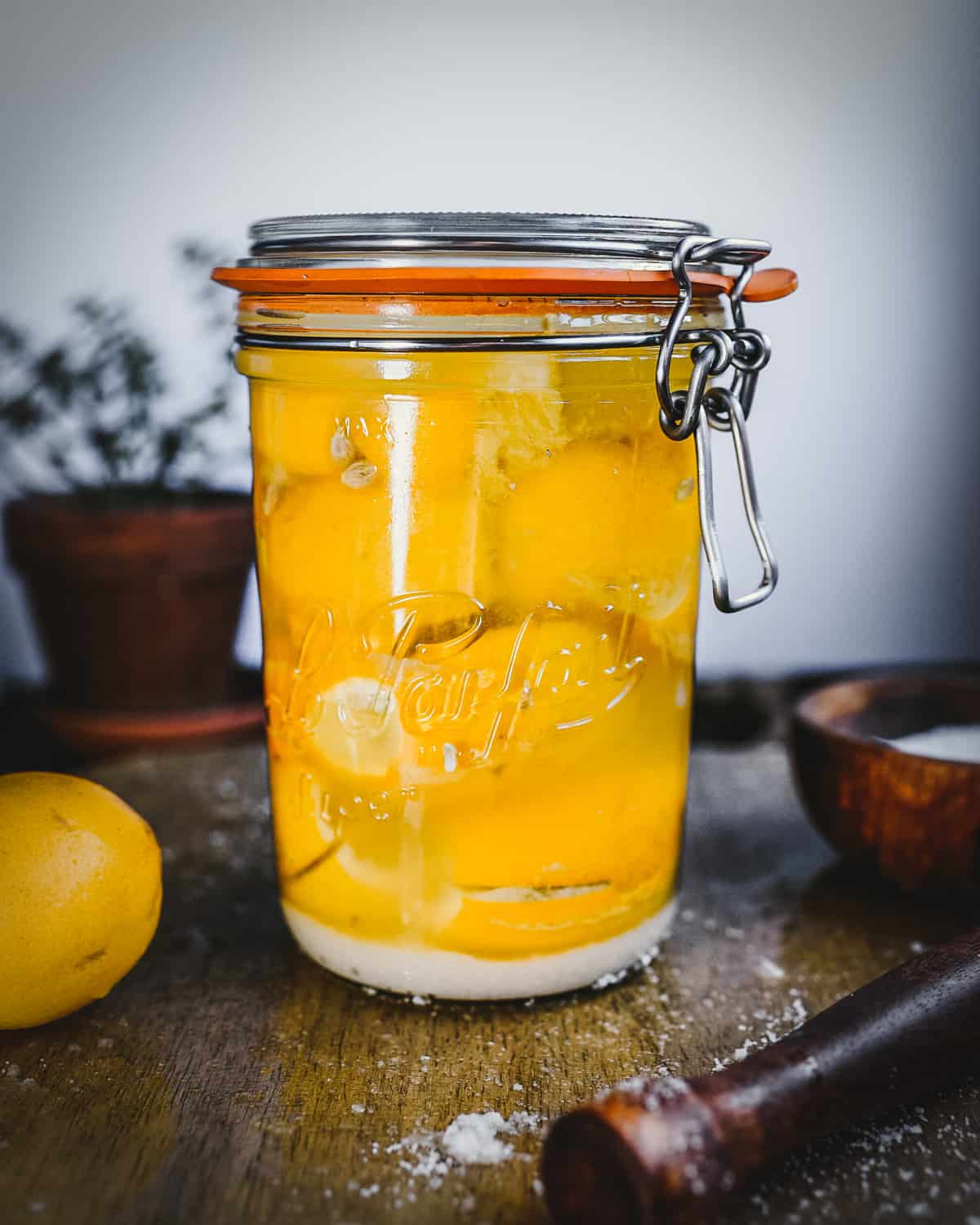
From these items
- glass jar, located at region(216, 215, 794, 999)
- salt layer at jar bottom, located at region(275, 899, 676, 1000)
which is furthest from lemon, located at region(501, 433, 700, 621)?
salt layer at jar bottom, located at region(275, 899, 676, 1000)

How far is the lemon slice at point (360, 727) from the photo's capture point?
2.06 feet

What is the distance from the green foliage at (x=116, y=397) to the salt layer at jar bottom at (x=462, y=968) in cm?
79

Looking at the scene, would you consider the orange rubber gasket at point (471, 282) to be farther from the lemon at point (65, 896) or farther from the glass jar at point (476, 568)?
the lemon at point (65, 896)

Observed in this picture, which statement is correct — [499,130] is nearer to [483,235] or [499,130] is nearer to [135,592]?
[135,592]

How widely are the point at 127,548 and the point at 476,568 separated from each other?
802 millimetres

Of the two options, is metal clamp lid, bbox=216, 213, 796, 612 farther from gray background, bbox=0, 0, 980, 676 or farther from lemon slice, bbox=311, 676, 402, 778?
gray background, bbox=0, 0, 980, 676

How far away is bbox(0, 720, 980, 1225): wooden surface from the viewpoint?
0.52 metres

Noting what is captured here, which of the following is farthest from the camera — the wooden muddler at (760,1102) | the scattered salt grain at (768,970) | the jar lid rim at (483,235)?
the scattered salt grain at (768,970)

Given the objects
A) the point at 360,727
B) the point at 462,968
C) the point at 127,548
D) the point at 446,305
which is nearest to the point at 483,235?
the point at 446,305

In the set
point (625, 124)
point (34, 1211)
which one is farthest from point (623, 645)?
point (625, 124)

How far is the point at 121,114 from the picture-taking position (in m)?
1.49

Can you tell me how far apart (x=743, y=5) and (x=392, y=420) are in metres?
1.14

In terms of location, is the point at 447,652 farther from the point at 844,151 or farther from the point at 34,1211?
the point at 844,151

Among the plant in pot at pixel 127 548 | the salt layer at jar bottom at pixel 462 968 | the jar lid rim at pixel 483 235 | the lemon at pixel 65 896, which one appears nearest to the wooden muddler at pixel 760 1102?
the salt layer at jar bottom at pixel 462 968
